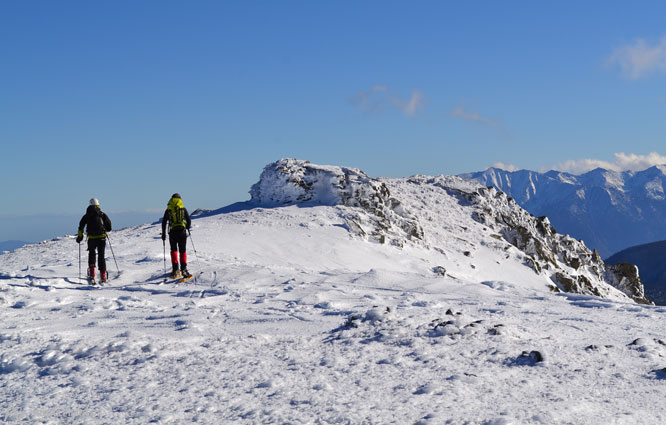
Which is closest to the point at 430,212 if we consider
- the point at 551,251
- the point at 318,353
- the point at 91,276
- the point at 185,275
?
the point at 551,251

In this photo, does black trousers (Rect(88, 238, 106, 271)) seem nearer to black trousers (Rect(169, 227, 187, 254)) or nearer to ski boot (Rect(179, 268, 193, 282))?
black trousers (Rect(169, 227, 187, 254))

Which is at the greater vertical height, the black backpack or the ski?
the black backpack

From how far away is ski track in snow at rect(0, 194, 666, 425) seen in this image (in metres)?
5.24

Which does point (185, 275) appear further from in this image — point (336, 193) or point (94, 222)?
point (336, 193)

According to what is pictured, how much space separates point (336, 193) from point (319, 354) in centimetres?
2519

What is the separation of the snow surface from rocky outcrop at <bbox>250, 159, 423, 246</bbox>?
16.9 meters

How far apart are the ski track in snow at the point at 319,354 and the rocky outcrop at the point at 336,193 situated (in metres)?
17.4

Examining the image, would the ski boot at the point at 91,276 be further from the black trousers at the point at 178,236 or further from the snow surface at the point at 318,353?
the black trousers at the point at 178,236

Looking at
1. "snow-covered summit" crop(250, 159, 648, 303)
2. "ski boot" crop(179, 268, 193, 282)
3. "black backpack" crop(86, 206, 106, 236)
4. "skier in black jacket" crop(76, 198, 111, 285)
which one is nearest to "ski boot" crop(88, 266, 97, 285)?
"skier in black jacket" crop(76, 198, 111, 285)

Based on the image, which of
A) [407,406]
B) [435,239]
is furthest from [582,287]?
[407,406]

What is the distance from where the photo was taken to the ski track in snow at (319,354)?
5.24m

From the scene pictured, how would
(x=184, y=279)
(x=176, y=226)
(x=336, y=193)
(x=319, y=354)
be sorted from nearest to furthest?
(x=319, y=354) → (x=184, y=279) → (x=176, y=226) → (x=336, y=193)

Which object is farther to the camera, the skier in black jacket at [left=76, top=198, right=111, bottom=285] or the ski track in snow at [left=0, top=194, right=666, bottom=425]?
the skier in black jacket at [left=76, top=198, right=111, bottom=285]

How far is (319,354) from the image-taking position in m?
7.04
